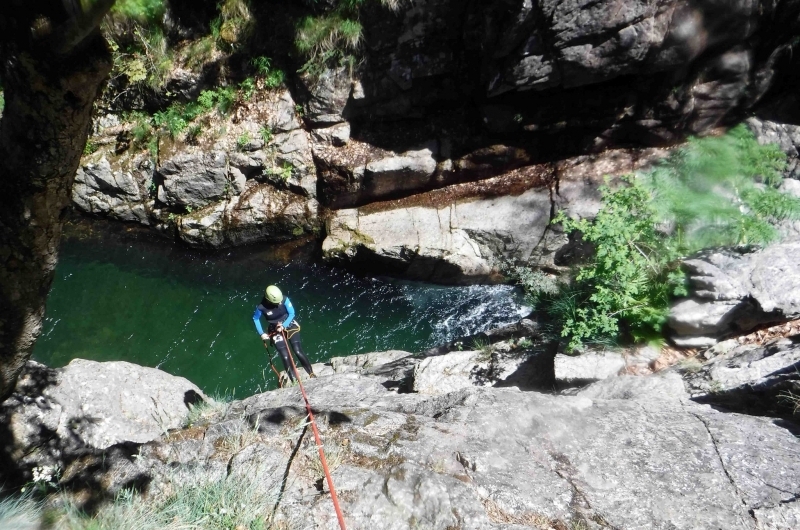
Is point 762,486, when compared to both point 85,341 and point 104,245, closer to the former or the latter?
point 85,341

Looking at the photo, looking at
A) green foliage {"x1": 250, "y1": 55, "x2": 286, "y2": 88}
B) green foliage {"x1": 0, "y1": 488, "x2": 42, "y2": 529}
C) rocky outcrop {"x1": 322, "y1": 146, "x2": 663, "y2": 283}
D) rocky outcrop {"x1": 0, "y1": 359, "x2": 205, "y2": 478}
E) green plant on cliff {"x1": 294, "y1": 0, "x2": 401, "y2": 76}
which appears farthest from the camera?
green foliage {"x1": 250, "y1": 55, "x2": 286, "y2": 88}

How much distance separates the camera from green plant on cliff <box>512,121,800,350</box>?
578 centimetres

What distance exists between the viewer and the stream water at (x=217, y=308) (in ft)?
30.8

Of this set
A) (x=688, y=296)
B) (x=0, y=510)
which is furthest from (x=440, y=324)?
(x=0, y=510)

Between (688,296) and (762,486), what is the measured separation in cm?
250

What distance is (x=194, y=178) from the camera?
10.9 metres

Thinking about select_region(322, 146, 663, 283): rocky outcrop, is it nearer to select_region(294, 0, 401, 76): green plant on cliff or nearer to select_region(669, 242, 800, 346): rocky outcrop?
select_region(294, 0, 401, 76): green plant on cliff

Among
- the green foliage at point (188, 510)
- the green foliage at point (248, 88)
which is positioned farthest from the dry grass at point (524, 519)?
the green foliage at point (248, 88)

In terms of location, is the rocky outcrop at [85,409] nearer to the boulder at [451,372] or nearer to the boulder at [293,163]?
the boulder at [451,372]

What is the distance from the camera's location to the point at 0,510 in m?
3.13

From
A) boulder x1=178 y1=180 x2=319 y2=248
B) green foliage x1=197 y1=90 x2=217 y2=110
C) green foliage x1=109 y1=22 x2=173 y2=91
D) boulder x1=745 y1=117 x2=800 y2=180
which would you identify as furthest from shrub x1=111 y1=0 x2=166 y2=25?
boulder x1=745 y1=117 x2=800 y2=180

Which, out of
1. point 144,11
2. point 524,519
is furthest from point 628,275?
point 144,11

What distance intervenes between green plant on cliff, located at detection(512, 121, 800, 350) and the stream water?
3149 mm

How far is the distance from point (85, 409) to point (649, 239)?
7338mm
